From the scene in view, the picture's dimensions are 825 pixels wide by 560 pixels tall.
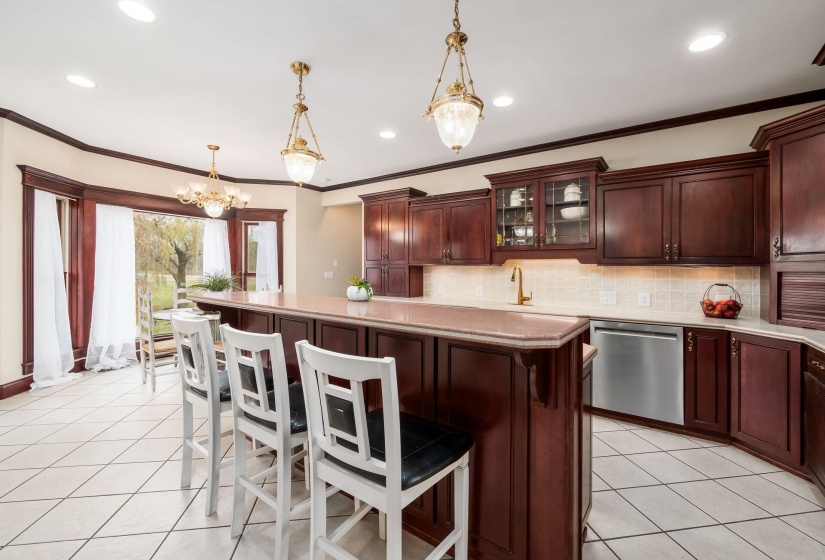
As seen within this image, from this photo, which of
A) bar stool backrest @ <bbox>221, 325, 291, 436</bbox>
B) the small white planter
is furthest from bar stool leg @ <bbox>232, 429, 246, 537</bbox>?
the small white planter

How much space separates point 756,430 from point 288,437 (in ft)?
Result: 10.4

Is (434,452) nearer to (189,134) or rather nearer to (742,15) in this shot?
(742,15)

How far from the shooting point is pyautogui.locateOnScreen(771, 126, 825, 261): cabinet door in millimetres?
2354

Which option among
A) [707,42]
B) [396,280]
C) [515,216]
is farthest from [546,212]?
[396,280]

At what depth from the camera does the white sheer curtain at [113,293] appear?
178 inches

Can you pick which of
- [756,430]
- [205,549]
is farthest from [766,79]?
[205,549]

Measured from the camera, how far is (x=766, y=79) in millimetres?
2676

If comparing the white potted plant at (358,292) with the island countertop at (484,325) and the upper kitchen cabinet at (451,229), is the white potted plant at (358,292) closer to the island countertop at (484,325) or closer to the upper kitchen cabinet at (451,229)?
the island countertop at (484,325)

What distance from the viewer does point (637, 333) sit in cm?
305

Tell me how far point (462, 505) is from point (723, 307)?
2.96 m

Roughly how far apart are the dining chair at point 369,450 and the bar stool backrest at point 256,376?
23 centimetres

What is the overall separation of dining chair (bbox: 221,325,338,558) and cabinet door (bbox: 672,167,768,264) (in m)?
3.37

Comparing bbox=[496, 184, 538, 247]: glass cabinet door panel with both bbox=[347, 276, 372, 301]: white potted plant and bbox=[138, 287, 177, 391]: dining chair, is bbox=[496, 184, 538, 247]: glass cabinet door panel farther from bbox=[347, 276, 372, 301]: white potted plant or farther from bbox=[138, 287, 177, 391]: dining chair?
bbox=[138, 287, 177, 391]: dining chair

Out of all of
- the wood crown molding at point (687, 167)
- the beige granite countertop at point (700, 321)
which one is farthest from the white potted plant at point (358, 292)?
the wood crown molding at point (687, 167)
